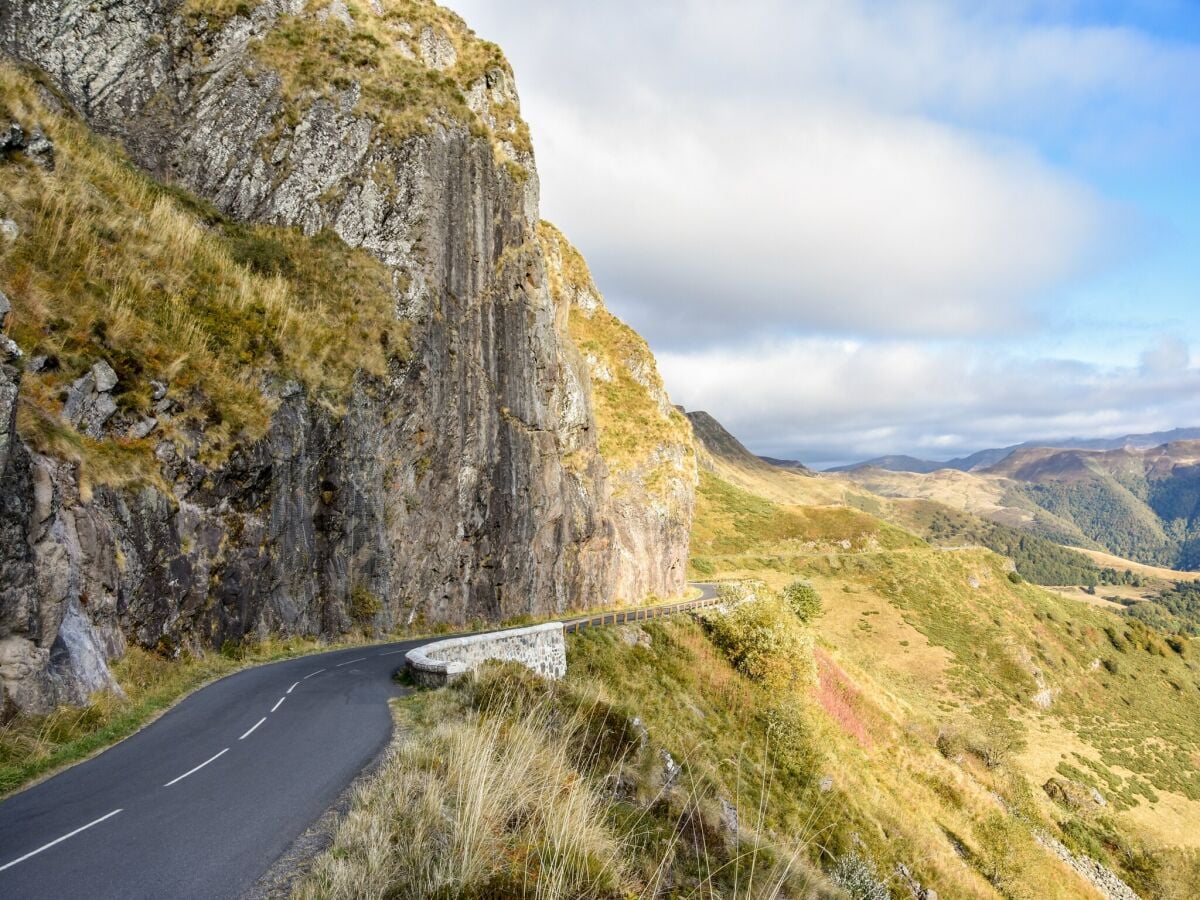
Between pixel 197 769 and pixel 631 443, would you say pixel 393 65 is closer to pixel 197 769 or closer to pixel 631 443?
pixel 631 443

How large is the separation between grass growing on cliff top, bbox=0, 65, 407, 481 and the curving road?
29.4 ft

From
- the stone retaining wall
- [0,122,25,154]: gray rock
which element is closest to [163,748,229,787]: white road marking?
the stone retaining wall

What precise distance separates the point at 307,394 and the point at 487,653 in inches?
602

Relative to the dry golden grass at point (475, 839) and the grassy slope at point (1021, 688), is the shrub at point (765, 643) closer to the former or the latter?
the grassy slope at point (1021, 688)

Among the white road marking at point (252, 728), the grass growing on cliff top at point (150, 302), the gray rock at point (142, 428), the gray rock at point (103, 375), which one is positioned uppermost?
the grass growing on cliff top at point (150, 302)

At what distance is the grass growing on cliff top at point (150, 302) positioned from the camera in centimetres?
1961

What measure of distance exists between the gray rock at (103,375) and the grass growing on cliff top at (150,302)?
0.95 feet

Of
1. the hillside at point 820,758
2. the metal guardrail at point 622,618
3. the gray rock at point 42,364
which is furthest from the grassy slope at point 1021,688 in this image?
the gray rock at point 42,364

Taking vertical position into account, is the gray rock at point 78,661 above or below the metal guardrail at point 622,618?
above

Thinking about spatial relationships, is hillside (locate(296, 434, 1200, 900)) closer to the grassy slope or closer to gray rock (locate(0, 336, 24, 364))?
the grassy slope

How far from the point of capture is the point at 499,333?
4569 centimetres

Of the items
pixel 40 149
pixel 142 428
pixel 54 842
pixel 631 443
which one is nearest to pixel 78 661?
pixel 54 842

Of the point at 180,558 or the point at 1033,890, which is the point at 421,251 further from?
the point at 1033,890

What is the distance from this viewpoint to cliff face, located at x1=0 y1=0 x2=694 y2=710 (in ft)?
59.9
